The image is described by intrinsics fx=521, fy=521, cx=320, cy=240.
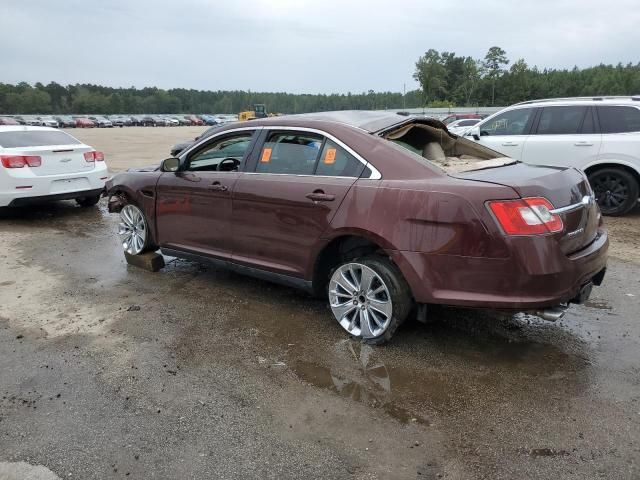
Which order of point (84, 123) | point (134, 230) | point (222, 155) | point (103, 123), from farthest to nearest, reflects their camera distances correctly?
point (103, 123), point (84, 123), point (134, 230), point (222, 155)

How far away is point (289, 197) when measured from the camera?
4.09 meters

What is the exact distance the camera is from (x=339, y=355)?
3748 mm

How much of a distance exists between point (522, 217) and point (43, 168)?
7290mm

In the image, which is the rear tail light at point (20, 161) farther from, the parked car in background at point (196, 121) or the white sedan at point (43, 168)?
the parked car in background at point (196, 121)

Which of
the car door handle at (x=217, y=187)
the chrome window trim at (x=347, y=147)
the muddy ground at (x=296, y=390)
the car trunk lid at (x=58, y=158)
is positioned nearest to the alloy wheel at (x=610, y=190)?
the muddy ground at (x=296, y=390)

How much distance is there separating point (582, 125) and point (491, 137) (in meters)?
1.41

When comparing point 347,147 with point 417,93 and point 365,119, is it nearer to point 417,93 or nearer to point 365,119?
point 365,119

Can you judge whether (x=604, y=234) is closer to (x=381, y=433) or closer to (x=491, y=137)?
(x=381, y=433)

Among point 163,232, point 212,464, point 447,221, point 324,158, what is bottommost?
point 212,464

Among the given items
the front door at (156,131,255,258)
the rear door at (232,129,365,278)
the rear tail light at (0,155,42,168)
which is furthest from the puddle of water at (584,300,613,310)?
the rear tail light at (0,155,42,168)

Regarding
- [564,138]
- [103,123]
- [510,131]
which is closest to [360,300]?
[564,138]

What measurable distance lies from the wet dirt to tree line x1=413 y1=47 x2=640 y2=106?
7466cm

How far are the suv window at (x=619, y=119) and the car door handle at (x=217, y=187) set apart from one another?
6.25 meters

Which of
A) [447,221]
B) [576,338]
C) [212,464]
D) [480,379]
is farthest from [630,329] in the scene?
[212,464]
